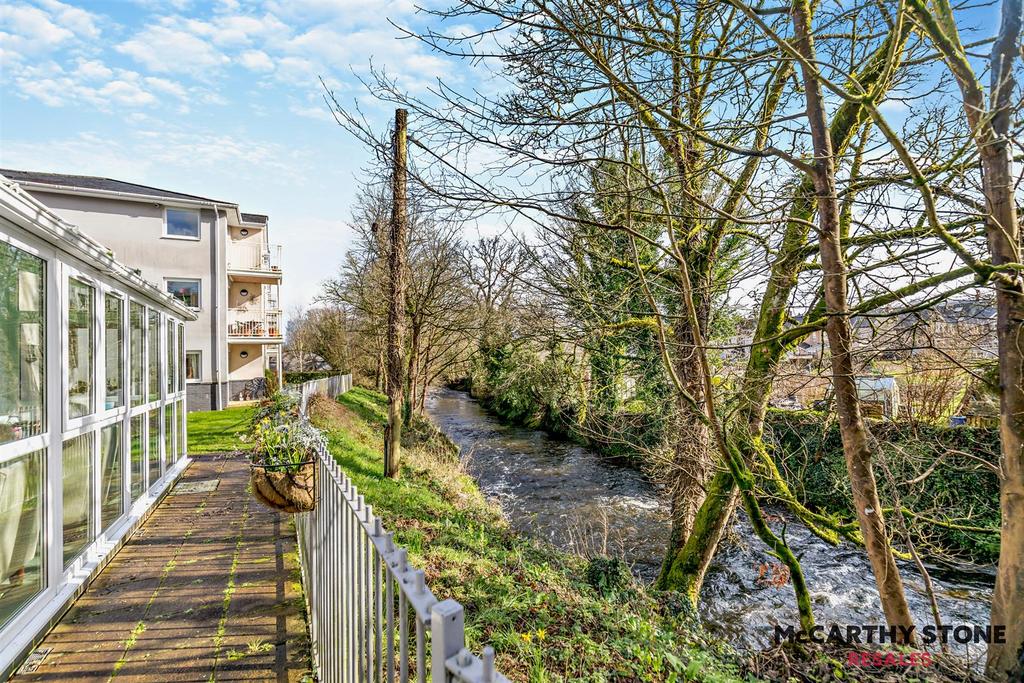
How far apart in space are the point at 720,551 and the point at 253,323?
65.0ft

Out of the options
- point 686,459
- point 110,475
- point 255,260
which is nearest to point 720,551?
point 686,459

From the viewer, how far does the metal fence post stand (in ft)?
4.11

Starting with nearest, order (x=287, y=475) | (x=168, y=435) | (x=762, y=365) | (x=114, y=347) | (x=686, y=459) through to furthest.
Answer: (x=287, y=475) → (x=114, y=347) → (x=762, y=365) → (x=686, y=459) → (x=168, y=435)

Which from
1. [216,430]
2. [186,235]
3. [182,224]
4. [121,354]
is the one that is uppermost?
[182,224]

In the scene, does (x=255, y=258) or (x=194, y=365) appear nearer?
(x=194, y=365)

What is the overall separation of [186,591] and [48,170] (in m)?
24.2

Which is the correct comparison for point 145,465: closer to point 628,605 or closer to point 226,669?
point 226,669

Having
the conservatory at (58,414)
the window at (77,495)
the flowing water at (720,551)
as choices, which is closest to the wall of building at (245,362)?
the flowing water at (720,551)

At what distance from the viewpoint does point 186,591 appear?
452 centimetres

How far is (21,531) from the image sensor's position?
3436 millimetres

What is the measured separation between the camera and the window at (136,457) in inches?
245

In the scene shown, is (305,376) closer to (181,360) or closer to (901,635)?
(181,360)

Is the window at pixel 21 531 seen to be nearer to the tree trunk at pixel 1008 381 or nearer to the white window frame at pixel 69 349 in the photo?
the white window frame at pixel 69 349

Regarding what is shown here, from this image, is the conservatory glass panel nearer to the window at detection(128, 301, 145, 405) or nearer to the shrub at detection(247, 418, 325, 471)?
the window at detection(128, 301, 145, 405)
